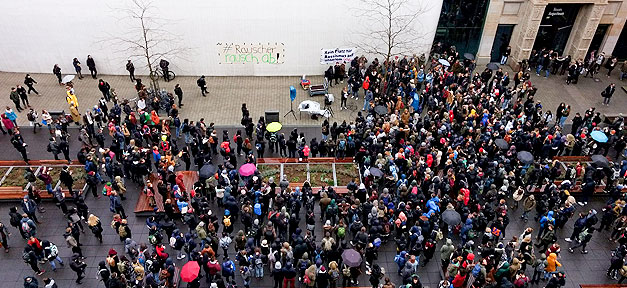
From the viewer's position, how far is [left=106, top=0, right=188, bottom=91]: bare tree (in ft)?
88.5

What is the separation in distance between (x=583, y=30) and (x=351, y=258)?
23222 millimetres

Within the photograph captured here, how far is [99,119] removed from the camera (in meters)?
23.4

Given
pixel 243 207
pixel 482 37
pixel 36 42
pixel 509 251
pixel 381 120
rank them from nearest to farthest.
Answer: pixel 509 251 → pixel 243 207 → pixel 381 120 → pixel 36 42 → pixel 482 37

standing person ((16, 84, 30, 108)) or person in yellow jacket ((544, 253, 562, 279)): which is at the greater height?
standing person ((16, 84, 30, 108))

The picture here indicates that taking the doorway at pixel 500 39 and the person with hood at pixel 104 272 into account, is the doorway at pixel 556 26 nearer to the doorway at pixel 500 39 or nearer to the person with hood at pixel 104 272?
the doorway at pixel 500 39

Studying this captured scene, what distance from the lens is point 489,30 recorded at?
30.0 meters

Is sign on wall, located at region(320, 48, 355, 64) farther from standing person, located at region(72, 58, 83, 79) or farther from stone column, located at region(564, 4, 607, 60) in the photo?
standing person, located at region(72, 58, 83, 79)

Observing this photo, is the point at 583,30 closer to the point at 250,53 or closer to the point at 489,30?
the point at 489,30

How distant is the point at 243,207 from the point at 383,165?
614 centimetres

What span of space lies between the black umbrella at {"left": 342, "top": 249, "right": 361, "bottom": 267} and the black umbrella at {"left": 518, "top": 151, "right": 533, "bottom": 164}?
8728 mm

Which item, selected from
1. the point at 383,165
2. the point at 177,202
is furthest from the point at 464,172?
the point at 177,202

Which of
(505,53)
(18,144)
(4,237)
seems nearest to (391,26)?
(505,53)

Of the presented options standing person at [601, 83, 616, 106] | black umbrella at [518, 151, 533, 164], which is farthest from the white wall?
black umbrella at [518, 151, 533, 164]

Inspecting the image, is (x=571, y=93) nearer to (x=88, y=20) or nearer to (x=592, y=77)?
(x=592, y=77)
